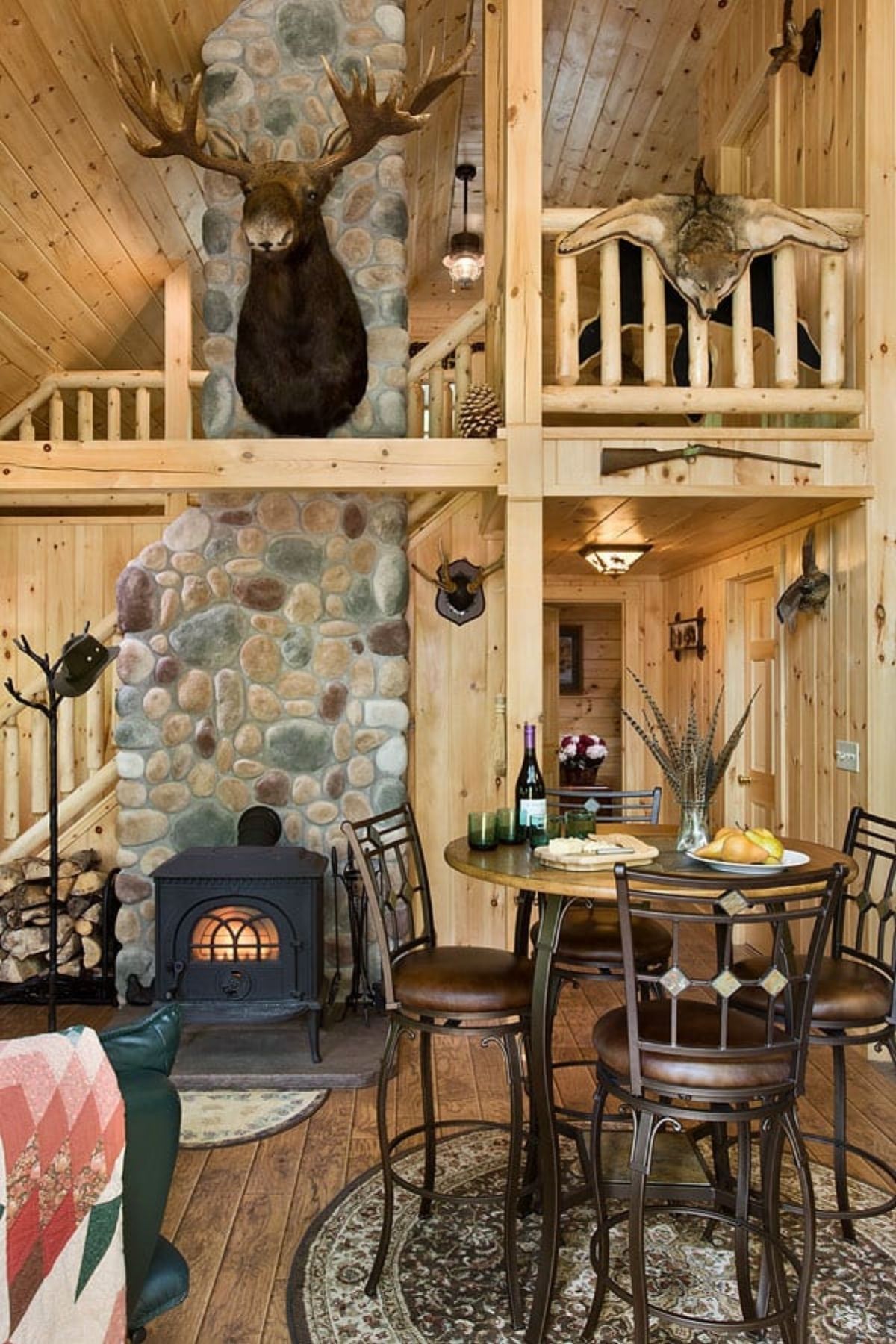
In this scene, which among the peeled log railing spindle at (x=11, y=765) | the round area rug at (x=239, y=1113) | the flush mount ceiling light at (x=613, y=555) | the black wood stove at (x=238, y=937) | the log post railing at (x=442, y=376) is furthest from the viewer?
the flush mount ceiling light at (x=613, y=555)

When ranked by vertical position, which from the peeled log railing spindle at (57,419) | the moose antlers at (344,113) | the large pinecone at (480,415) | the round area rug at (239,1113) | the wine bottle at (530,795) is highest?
the moose antlers at (344,113)

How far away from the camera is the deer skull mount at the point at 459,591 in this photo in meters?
4.48

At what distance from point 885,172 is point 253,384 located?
265 cm

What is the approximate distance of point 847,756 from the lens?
388cm

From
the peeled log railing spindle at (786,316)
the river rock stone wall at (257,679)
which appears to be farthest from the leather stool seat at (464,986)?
the peeled log railing spindle at (786,316)

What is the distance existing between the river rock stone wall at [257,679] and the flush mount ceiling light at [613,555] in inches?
47.6

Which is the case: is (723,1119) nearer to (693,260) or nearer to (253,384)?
(693,260)

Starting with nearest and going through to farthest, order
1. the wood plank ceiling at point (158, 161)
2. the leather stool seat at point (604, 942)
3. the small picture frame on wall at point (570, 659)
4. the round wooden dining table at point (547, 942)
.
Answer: the round wooden dining table at point (547, 942) → the leather stool seat at point (604, 942) → the wood plank ceiling at point (158, 161) → the small picture frame on wall at point (570, 659)

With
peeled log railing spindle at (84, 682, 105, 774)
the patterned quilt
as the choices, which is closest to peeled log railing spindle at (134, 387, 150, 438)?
peeled log railing spindle at (84, 682, 105, 774)

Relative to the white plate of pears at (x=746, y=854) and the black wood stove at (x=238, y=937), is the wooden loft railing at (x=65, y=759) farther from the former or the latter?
the white plate of pears at (x=746, y=854)

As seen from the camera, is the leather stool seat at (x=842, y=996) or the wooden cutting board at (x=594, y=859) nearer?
the wooden cutting board at (x=594, y=859)

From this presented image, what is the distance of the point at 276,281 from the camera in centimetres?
390

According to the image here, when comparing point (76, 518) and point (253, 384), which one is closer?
point (253, 384)

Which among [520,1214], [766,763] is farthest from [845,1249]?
[766,763]
